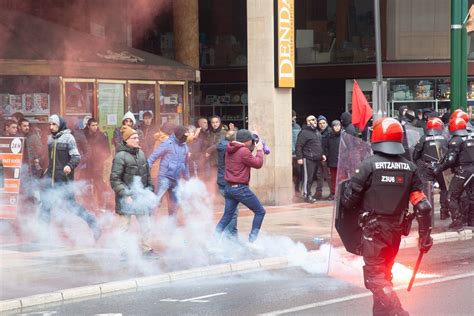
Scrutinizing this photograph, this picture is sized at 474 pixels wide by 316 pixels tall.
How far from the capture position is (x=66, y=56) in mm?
17594

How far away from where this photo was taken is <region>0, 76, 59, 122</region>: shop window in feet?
56.1

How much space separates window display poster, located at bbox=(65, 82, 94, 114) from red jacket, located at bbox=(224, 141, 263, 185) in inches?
235

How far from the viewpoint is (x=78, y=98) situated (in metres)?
17.6

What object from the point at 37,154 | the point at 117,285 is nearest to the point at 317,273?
the point at 117,285

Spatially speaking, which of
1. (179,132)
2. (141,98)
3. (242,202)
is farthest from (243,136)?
(141,98)

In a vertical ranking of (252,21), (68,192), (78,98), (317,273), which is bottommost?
(317,273)

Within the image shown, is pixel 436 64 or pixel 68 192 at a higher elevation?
pixel 436 64

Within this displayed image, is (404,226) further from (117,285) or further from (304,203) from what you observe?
(304,203)

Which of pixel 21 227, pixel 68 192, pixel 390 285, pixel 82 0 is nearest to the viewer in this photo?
pixel 390 285

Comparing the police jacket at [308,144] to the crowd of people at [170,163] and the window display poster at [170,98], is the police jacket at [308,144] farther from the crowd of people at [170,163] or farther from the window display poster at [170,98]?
the window display poster at [170,98]

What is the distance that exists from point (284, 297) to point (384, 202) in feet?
7.29

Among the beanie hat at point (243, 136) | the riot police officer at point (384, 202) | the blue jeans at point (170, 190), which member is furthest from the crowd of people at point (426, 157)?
the riot police officer at point (384, 202)

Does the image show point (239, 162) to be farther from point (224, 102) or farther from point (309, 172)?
point (224, 102)

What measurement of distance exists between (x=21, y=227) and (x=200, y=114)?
14.4 meters
